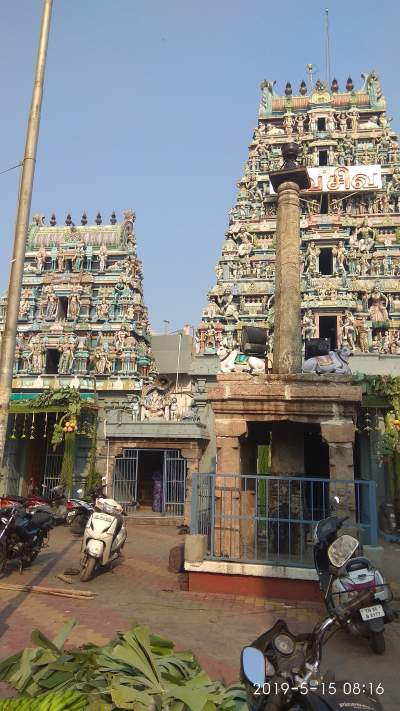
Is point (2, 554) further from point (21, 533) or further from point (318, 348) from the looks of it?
point (318, 348)

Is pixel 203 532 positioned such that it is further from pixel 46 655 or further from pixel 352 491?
pixel 46 655

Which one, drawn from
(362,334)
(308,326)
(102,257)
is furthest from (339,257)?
(102,257)

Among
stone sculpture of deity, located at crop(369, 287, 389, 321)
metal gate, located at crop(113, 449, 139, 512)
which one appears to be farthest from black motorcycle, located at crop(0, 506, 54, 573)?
stone sculpture of deity, located at crop(369, 287, 389, 321)

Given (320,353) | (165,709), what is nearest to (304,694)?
(165,709)

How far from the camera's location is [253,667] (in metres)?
3.01

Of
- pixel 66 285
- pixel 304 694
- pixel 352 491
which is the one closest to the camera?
pixel 304 694

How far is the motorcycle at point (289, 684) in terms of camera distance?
291 centimetres

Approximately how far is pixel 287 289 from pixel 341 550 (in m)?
6.16

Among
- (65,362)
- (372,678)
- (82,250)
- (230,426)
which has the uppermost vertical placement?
(82,250)

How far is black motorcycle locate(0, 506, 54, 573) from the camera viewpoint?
8.71 metres

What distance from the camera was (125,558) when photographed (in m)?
11.1

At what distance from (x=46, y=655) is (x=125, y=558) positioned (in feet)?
21.8

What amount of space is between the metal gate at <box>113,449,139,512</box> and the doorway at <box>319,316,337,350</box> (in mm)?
11428
